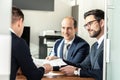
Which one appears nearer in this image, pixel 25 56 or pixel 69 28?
pixel 25 56

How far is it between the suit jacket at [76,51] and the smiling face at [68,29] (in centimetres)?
3

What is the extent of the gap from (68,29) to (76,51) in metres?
0.14

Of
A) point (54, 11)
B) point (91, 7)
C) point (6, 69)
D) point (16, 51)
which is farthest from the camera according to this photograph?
point (91, 7)

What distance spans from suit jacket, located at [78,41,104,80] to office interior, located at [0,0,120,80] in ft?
0.10

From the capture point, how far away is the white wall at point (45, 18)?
4.30 feet

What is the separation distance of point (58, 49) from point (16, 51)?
256 mm

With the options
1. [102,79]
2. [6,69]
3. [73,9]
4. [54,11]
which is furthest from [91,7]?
[6,69]

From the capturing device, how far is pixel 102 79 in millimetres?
1451

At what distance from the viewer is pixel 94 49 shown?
1.46 m

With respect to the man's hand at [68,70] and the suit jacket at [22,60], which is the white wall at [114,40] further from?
the suit jacket at [22,60]

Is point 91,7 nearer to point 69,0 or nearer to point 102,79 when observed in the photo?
point 69,0

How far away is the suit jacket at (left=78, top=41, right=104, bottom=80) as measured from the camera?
56.1 inches

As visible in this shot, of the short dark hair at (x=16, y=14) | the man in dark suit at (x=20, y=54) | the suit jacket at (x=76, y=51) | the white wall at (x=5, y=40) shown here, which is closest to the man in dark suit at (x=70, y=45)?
the suit jacket at (x=76, y=51)

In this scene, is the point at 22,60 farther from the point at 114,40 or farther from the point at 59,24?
the point at 114,40
